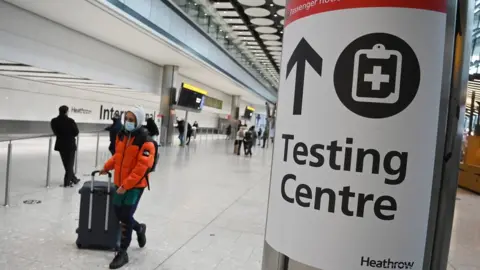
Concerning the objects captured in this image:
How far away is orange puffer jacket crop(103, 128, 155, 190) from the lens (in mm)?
4072

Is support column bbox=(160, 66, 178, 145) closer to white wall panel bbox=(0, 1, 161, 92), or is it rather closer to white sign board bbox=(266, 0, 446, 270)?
Answer: white wall panel bbox=(0, 1, 161, 92)

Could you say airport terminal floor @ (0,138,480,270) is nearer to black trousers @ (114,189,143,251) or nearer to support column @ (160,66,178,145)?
black trousers @ (114,189,143,251)

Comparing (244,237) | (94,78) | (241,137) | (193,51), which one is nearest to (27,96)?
(94,78)

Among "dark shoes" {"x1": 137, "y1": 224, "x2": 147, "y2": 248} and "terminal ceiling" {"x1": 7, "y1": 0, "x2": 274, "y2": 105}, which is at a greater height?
"terminal ceiling" {"x1": 7, "y1": 0, "x2": 274, "y2": 105}

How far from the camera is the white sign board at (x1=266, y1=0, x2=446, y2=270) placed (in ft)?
4.73

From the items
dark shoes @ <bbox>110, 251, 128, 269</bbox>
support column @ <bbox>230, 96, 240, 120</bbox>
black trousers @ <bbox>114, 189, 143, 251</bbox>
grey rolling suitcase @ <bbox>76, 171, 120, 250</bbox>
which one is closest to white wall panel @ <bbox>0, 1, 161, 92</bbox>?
grey rolling suitcase @ <bbox>76, 171, 120, 250</bbox>

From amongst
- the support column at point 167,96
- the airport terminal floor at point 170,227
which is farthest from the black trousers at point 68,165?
the support column at point 167,96

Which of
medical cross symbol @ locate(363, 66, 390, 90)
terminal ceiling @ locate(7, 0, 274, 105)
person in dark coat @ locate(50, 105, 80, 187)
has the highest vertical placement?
terminal ceiling @ locate(7, 0, 274, 105)

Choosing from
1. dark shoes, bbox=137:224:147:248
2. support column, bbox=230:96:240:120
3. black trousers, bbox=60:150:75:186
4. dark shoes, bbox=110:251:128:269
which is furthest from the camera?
support column, bbox=230:96:240:120

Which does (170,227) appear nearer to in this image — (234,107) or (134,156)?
(134,156)

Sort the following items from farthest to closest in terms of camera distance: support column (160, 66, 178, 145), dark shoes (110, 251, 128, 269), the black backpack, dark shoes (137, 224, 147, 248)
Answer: support column (160, 66, 178, 145), the black backpack, dark shoes (137, 224, 147, 248), dark shoes (110, 251, 128, 269)

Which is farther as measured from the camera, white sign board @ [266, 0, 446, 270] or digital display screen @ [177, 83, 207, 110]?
digital display screen @ [177, 83, 207, 110]

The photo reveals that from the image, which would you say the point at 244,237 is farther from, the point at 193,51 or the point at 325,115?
the point at 193,51

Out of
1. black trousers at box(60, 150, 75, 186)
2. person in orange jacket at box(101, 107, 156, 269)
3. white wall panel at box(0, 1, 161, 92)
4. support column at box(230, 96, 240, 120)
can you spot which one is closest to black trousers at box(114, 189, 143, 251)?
person in orange jacket at box(101, 107, 156, 269)
